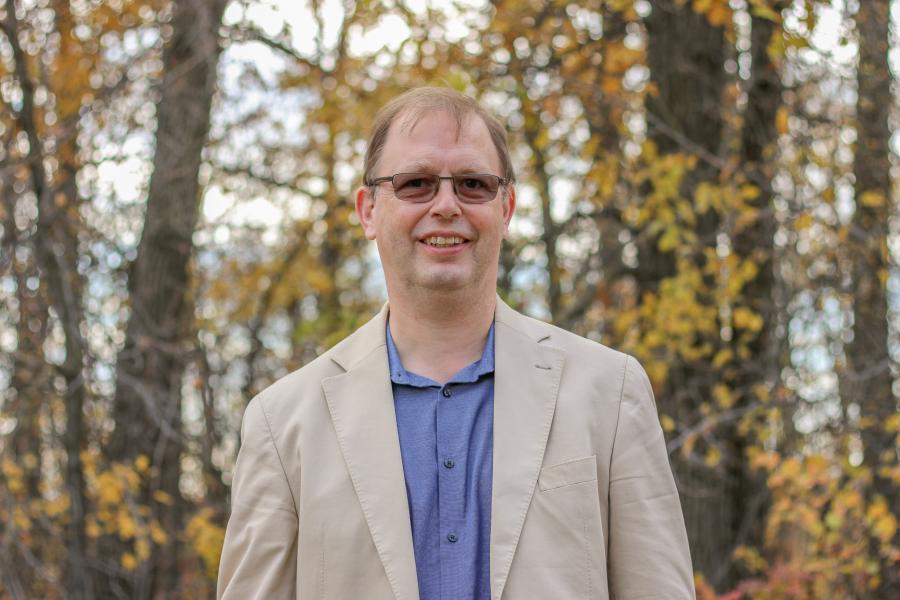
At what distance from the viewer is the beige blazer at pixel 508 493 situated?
2.08 m

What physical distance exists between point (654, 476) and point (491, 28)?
381cm

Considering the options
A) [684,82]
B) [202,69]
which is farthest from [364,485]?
[202,69]

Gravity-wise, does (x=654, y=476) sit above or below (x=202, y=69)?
below

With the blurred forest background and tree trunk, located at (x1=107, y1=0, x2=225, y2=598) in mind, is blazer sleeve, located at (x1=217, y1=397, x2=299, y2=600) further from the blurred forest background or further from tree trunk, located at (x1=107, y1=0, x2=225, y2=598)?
tree trunk, located at (x1=107, y1=0, x2=225, y2=598)

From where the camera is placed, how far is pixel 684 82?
583 centimetres

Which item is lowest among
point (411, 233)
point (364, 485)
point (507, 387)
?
point (364, 485)

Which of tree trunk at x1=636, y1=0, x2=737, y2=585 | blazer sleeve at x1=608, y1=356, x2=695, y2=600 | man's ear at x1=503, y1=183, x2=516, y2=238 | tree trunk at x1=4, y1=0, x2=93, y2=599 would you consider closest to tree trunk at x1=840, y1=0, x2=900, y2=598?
tree trunk at x1=636, y1=0, x2=737, y2=585

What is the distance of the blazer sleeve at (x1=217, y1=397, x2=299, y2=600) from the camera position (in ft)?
7.09

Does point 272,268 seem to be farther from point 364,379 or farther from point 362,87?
point 364,379

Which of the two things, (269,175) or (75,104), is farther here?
(269,175)

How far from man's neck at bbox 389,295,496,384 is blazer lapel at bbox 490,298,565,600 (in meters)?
0.05

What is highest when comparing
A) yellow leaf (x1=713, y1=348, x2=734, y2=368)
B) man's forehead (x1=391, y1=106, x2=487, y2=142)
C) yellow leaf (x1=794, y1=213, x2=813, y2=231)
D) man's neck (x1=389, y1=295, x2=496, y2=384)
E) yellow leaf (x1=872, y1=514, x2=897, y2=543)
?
man's forehead (x1=391, y1=106, x2=487, y2=142)

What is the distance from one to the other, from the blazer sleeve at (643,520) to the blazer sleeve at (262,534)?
2.06 ft

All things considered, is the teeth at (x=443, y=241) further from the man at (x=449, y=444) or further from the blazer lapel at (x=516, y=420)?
the blazer lapel at (x=516, y=420)
